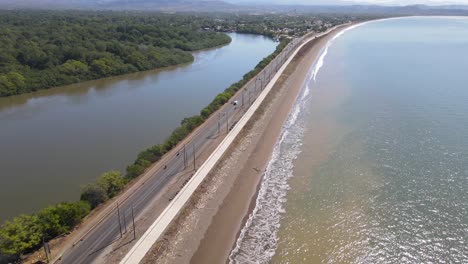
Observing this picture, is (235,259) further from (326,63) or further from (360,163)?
(326,63)

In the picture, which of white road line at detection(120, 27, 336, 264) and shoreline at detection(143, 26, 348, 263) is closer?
white road line at detection(120, 27, 336, 264)

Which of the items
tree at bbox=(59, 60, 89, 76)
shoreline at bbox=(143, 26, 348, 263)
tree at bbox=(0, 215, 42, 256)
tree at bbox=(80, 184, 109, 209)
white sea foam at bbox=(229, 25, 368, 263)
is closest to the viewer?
tree at bbox=(0, 215, 42, 256)

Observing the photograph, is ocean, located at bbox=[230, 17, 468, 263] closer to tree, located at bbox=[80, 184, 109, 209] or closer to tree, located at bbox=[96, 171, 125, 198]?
tree, located at bbox=[96, 171, 125, 198]

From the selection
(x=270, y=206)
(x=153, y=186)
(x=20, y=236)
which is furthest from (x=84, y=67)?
(x=270, y=206)

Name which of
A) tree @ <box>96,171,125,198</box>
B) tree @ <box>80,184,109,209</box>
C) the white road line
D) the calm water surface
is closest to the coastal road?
the white road line

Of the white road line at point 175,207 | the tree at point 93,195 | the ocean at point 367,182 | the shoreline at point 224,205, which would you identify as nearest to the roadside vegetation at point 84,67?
the tree at point 93,195

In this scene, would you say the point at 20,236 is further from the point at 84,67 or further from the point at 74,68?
the point at 84,67
